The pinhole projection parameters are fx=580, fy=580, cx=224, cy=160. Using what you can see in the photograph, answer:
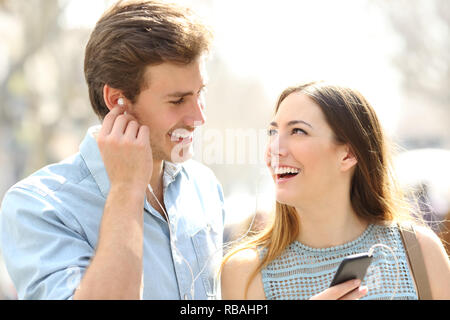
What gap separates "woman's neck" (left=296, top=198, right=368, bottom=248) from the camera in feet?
9.27

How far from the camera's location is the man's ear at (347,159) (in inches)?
111

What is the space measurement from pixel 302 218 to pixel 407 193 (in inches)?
32.4

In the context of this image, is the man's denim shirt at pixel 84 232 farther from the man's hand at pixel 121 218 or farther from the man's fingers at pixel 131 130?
the man's fingers at pixel 131 130

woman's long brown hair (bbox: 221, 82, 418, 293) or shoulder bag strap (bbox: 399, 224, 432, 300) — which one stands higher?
woman's long brown hair (bbox: 221, 82, 418, 293)

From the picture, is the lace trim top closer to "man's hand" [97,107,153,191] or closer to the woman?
the woman

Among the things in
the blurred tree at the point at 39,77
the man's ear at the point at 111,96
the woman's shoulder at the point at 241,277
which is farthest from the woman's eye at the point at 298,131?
the blurred tree at the point at 39,77

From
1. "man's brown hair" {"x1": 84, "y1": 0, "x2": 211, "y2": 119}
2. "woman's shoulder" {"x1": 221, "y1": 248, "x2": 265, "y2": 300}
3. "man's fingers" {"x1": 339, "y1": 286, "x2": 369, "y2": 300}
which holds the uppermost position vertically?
"man's brown hair" {"x1": 84, "y1": 0, "x2": 211, "y2": 119}

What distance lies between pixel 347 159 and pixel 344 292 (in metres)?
0.80

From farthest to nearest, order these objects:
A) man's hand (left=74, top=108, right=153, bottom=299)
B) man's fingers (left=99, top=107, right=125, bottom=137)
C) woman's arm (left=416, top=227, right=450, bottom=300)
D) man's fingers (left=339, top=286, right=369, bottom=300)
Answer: woman's arm (left=416, top=227, right=450, bottom=300) → man's fingers (left=99, top=107, right=125, bottom=137) → man's fingers (left=339, top=286, right=369, bottom=300) → man's hand (left=74, top=108, right=153, bottom=299)

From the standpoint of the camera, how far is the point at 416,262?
270 cm

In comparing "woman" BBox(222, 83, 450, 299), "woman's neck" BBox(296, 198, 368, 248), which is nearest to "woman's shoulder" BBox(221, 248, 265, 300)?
"woman" BBox(222, 83, 450, 299)

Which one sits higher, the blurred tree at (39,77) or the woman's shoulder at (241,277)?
the blurred tree at (39,77)

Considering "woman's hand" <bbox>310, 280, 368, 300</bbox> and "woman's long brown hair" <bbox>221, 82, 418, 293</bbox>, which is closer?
"woman's hand" <bbox>310, 280, 368, 300</bbox>
